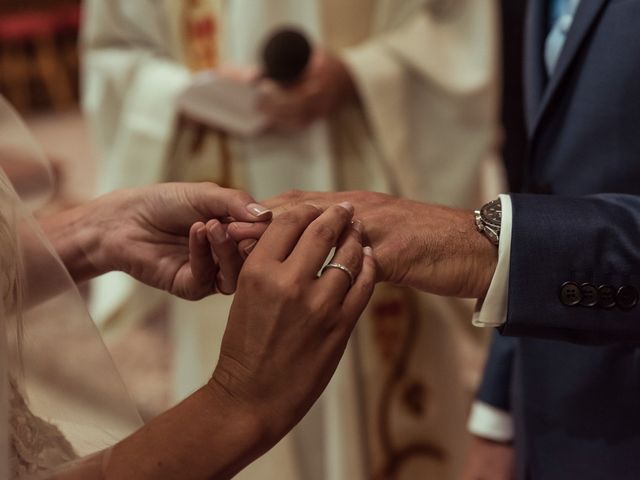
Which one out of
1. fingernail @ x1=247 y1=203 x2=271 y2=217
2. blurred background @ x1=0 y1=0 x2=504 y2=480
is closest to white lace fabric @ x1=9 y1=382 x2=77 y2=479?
fingernail @ x1=247 y1=203 x2=271 y2=217

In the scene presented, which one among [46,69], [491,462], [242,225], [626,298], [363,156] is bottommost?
[46,69]

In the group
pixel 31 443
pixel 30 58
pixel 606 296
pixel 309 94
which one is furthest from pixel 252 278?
pixel 30 58

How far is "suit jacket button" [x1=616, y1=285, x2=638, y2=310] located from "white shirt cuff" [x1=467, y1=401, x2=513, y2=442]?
15.9 inches

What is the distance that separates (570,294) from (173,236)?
0.46m

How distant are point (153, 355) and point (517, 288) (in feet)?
7.87

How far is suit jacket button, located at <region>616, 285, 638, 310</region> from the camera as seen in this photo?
0.94 meters

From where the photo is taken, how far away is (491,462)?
51.5 inches

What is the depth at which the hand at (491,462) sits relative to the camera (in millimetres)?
1297

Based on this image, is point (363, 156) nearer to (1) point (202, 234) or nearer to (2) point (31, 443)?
(1) point (202, 234)

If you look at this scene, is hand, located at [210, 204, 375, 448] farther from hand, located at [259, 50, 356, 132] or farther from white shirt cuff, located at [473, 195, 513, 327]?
hand, located at [259, 50, 356, 132]

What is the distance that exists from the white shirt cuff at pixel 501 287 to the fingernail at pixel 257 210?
0.24 meters

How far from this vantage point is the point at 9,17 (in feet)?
19.6

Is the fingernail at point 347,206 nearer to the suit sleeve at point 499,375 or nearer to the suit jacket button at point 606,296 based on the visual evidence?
the suit jacket button at point 606,296

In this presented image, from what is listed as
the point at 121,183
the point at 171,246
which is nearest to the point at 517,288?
the point at 171,246
